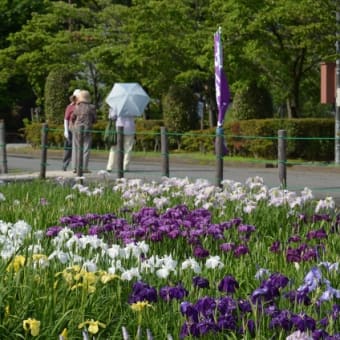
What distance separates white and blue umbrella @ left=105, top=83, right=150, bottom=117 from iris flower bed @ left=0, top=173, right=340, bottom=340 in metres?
10.4

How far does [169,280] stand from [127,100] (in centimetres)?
1543

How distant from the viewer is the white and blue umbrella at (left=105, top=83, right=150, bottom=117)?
17983mm

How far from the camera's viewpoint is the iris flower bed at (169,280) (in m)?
3.74

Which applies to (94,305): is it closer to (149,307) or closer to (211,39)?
(149,307)

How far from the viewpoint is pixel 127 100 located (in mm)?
19891

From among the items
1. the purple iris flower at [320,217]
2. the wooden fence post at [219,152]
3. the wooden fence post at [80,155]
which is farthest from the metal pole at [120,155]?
the purple iris flower at [320,217]

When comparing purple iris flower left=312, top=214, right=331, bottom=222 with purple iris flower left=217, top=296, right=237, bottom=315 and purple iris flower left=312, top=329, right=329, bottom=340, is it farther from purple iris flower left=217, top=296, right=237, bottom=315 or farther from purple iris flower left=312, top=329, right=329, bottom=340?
purple iris flower left=312, top=329, right=329, bottom=340

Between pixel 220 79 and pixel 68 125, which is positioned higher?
pixel 220 79

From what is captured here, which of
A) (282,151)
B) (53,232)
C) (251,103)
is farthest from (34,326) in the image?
(251,103)

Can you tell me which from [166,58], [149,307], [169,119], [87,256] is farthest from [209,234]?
[169,119]

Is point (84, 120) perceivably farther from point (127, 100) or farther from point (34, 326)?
point (34, 326)

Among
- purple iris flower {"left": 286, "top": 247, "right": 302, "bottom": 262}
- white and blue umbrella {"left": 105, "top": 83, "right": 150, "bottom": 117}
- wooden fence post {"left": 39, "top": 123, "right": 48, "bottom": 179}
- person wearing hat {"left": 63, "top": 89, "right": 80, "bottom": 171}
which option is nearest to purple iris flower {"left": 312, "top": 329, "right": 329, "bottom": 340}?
purple iris flower {"left": 286, "top": 247, "right": 302, "bottom": 262}

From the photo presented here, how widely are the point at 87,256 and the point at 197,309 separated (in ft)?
5.52

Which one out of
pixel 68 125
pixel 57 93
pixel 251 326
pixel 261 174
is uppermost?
pixel 57 93
